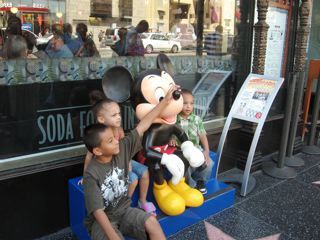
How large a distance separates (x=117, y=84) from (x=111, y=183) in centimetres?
86

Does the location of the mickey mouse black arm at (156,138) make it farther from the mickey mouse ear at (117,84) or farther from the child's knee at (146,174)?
the mickey mouse ear at (117,84)

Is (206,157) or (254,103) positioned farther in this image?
(254,103)

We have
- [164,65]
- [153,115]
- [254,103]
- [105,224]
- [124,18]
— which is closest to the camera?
[105,224]

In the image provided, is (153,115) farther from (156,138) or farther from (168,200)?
(168,200)

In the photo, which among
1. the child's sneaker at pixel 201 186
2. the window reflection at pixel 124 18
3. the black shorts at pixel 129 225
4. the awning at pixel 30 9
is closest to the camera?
the black shorts at pixel 129 225

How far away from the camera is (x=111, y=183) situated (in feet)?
7.66

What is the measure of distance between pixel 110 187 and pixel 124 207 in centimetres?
21

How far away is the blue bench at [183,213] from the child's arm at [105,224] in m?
0.46

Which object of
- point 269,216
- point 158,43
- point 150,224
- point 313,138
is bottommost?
point 269,216

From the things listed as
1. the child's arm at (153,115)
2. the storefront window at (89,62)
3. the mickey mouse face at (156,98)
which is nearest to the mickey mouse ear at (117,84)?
the mickey mouse face at (156,98)

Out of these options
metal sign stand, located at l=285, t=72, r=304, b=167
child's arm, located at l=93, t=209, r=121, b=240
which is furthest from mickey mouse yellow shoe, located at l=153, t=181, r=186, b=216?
metal sign stand, located at l=285, t=72, r=304, b=167

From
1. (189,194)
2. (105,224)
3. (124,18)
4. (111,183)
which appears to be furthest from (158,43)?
(105,224)

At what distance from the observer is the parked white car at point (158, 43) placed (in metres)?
3.78

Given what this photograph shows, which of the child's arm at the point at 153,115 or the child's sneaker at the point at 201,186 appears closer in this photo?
the child's arm at the point at 153,115
